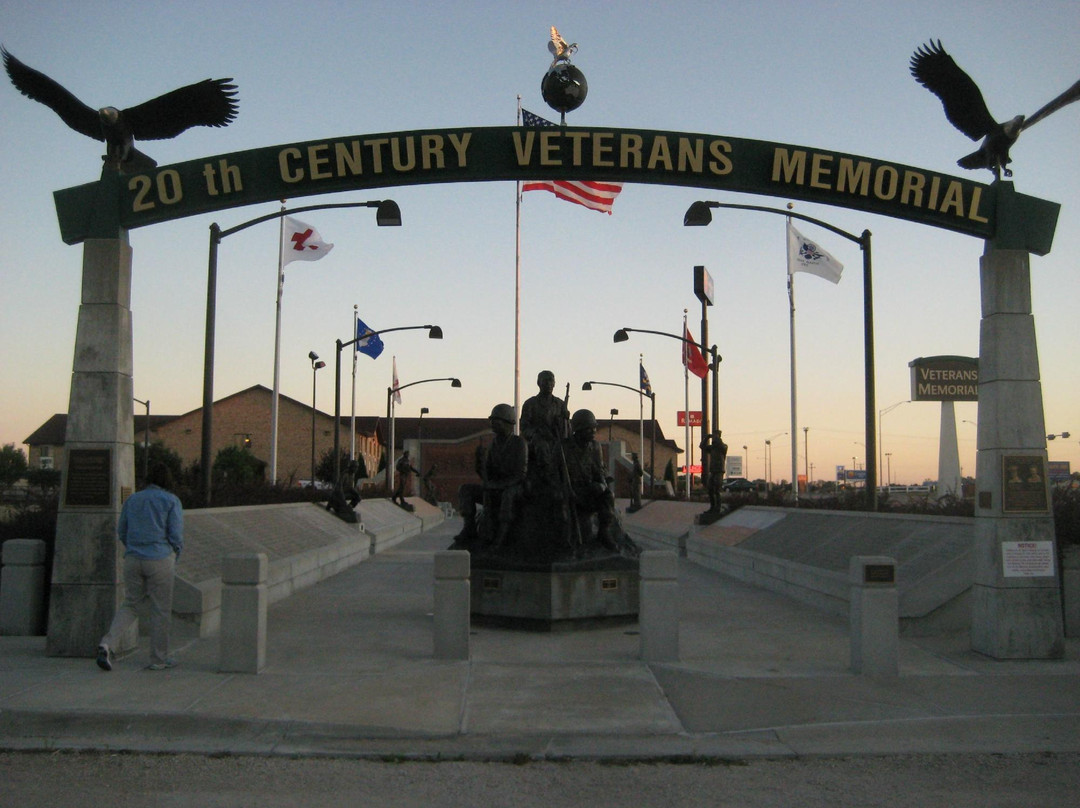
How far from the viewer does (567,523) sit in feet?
41.3

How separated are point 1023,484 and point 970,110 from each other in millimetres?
3972

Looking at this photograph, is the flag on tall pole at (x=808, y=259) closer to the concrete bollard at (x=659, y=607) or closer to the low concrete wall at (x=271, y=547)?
the low concrete wall at (x=271, y=547)

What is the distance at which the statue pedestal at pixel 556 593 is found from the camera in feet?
39.4

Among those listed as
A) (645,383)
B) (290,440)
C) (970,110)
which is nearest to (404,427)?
(290,440)

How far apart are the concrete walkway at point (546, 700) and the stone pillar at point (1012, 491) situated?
40cm

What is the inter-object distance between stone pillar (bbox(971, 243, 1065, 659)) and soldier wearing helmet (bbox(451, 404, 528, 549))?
531cm

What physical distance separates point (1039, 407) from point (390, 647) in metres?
7.09

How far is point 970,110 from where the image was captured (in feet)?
35.7

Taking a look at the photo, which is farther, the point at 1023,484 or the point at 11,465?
the point at 11,465

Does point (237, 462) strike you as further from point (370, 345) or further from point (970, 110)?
point (970, 110)

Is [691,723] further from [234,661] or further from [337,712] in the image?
[234,661]

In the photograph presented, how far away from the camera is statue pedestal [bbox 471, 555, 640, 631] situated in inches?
472

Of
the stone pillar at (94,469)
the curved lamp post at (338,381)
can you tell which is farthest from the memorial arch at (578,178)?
the curved lamp post at (338,381)

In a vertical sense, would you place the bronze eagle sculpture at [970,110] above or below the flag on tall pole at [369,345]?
below
